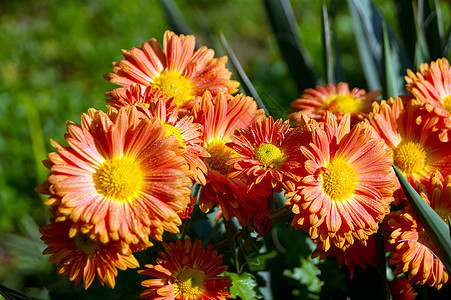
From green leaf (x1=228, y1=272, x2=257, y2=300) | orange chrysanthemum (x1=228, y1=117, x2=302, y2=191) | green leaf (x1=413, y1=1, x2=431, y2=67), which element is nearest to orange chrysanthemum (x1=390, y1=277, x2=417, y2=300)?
green leaf (x1=228, y1=272, x2=257, y2=300)

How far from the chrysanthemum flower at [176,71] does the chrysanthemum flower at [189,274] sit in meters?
0.29

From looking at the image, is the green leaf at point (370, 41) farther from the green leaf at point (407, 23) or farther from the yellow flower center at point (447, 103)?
the yellow flower center at point (447, 103)

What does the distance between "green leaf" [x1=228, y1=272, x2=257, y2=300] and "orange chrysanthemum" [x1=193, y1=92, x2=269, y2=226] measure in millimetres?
175

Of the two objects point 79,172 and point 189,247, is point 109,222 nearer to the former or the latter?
point 79,172

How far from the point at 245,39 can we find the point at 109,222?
104 inches

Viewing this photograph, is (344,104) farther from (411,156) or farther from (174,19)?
(174,19)

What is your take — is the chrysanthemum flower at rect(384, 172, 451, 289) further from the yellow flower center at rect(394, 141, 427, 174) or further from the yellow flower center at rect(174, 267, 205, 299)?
the yellow flower center at rect(174, 267, 205, 299)

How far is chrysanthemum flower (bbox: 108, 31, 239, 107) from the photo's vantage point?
933 mm

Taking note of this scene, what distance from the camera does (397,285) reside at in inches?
39.5

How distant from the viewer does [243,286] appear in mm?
944

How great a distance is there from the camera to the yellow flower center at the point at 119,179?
30.2 inches

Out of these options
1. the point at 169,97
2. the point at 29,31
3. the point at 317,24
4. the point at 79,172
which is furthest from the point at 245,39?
the point at 79,172

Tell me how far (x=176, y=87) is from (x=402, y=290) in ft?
2.18

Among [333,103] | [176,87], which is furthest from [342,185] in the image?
[176,87]
